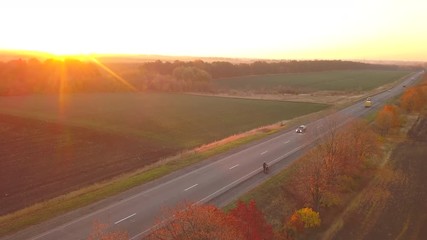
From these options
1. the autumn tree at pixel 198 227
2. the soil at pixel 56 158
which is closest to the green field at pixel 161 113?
the soil at pixel 56 158

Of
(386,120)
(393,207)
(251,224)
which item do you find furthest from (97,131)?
(251,224)

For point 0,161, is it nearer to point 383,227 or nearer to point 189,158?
point 189,158

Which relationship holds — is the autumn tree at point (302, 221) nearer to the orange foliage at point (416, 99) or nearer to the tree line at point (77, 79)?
the orange foliage at point (416, 99)

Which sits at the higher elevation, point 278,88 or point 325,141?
point 325,141

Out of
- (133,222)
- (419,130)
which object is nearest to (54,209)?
(133,222)

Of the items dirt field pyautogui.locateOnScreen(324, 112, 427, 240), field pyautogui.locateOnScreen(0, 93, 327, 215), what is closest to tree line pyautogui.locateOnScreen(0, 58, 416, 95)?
field pyautogui.locateOnScreen(0, 93, 327, 215)

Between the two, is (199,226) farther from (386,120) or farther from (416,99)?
(416,99)
